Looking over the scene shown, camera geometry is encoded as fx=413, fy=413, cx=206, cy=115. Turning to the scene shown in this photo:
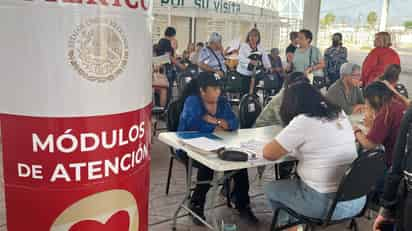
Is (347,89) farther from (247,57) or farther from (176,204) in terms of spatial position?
(247,57)

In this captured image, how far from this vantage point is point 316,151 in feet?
7.36

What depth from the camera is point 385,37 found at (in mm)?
5449

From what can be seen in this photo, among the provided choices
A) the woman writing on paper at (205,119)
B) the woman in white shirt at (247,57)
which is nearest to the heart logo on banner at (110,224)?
the woman writing on paper at (205,119)

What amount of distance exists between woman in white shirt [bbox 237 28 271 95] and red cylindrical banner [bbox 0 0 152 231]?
4.89 metres

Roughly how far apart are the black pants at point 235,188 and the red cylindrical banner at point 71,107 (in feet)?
5.37

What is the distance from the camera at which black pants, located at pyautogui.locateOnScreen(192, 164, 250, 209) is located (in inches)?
118

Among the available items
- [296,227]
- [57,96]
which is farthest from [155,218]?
[57,96]

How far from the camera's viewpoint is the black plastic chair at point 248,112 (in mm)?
3674

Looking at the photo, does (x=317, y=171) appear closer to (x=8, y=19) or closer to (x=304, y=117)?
(x=304, y=117)

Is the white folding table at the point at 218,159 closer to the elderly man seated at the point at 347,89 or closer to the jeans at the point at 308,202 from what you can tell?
the jeans at the point at 308,202

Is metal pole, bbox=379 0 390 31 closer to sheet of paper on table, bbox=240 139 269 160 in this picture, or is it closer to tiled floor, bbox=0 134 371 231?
tiled floor, bbox=0 134 371 231

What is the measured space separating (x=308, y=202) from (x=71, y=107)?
1533 millimetres

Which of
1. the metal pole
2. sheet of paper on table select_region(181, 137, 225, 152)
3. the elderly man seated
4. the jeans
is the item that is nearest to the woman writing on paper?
sheet of paper on table select_region(181, 137, 225, 152)

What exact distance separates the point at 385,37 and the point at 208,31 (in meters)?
4.08
